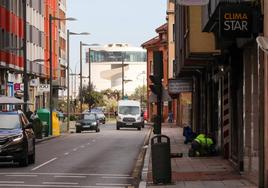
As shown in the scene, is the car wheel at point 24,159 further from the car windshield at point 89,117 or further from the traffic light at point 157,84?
the car windshield at point 89,117

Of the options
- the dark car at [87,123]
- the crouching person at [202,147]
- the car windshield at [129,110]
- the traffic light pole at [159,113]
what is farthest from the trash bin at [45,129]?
the traffic light pole at [159,113]

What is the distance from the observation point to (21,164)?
25422mm

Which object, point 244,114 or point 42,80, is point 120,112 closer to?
point 42,80

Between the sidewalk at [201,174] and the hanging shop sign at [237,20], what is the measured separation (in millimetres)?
3396

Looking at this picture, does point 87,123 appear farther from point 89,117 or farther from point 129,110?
point 129,110

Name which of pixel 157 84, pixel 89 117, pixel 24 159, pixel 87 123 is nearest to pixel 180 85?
pixel 24 159

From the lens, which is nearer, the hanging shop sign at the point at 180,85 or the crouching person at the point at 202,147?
the crouching person at the point at 202,147

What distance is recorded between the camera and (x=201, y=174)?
21.2m

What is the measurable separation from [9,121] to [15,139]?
3.92 feet

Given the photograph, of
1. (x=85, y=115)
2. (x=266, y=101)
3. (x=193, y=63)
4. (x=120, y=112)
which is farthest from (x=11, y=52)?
(x=266, y=101)

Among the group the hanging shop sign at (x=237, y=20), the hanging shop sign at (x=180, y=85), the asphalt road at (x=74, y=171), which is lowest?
the asphalt road at (x=74, y=171)

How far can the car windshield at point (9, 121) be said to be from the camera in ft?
84.0

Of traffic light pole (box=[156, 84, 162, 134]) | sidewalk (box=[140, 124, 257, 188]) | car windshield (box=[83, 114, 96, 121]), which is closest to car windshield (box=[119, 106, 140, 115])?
car windshield (box=[83, 114, 96, 121])

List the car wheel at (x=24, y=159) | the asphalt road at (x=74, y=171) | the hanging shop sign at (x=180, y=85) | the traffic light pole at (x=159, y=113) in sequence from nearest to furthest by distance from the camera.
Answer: the traffic light pole at (x=159, y=113)
the asphalt road at (x=74, y=171)
the car wheel at (x=24, y=159)
the hanging shop sign at (x=180, y=85)
